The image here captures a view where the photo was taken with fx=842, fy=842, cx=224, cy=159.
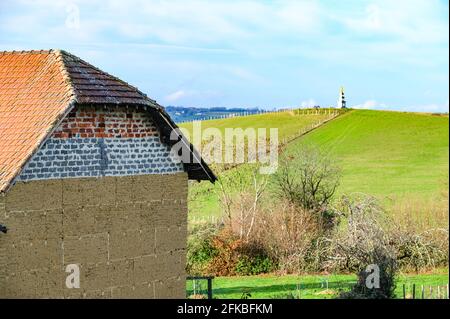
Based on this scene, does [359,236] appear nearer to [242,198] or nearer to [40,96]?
[242,198]

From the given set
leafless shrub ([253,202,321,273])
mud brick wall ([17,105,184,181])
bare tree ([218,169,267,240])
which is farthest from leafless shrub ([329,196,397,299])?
mud brick wall ([17,105,184,181])

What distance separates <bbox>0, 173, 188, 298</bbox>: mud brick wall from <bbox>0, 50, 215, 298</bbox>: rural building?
0.7 inches

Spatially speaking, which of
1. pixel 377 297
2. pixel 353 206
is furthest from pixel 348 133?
pixel 377 297

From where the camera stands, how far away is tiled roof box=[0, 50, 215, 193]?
15.0 m

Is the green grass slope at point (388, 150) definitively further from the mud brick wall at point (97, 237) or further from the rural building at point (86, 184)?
the rural building at point (86, 184)

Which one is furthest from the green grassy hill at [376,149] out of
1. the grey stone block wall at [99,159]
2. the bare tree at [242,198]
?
the grey stone block wall at [99,159]

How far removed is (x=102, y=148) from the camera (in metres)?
16.2

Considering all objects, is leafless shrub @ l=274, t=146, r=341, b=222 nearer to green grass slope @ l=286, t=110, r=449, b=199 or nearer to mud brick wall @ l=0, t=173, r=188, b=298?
green grass slope @ l=286, t=110, r=449, b=199

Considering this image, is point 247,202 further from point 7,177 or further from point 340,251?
point 7,177

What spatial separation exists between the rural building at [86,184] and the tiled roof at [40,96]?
0.03 meters

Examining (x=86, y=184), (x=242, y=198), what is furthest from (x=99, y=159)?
(x=242, y=198)

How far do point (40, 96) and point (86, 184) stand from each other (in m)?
1.93

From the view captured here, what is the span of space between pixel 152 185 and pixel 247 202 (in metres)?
20.8

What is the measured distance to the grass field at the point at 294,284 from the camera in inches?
1089
